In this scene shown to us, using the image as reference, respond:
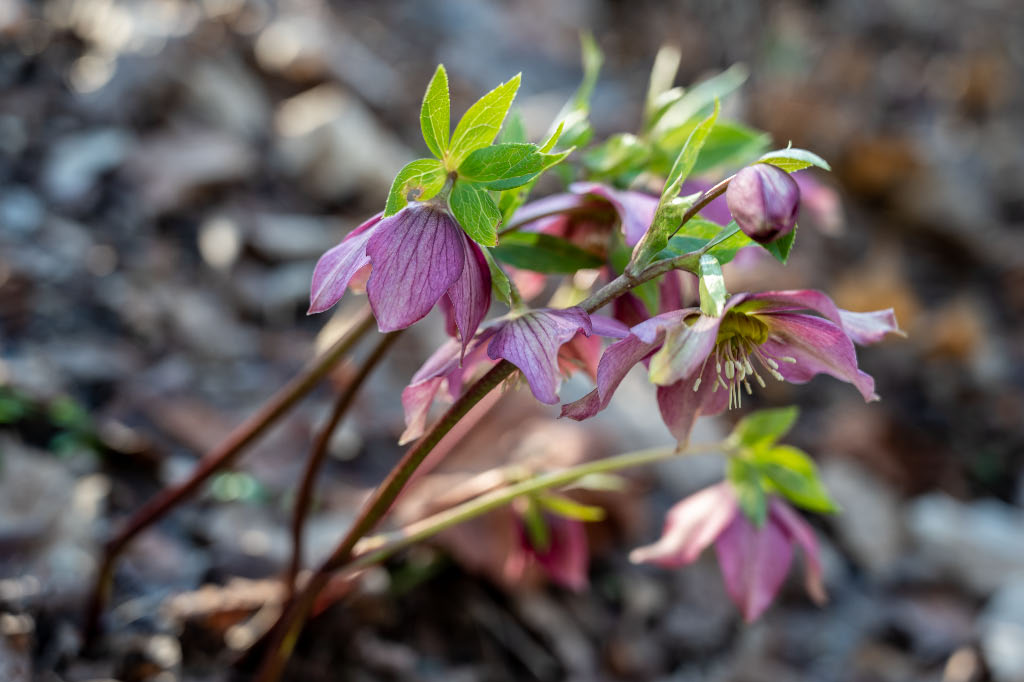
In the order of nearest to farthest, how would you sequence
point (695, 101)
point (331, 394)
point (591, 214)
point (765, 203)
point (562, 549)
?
A: 1. point (765, 203)
2. point (591, 214)
3. point (695, 101)
4. point (562, 549)
5. point (331, 394)

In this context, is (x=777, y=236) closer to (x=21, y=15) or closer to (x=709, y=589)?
(x=709, y=589)

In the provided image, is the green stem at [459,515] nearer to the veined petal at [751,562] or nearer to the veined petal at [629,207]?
the veined petal at [751,562]

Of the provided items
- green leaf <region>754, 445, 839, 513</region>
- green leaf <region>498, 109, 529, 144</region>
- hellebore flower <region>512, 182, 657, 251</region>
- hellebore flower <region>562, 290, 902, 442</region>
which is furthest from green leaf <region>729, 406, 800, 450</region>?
green leaf <region>498, 109, 529, 144</region>

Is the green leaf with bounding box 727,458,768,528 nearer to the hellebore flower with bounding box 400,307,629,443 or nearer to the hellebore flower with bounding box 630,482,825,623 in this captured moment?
the hellebore flower with bounding box 630,482,825,623

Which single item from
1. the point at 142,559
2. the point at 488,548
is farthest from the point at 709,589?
the point at 142,559

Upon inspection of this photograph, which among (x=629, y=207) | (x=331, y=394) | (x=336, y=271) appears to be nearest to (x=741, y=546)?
(x=629, y=207)

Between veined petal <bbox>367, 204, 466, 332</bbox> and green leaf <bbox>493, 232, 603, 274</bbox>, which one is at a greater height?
veined petal <bbox>367, 204, 466, 332</bbox>

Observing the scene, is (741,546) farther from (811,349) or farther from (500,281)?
(500,281)

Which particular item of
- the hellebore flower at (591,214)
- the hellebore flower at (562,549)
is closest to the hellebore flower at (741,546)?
the hellebore flower at (562,549)
